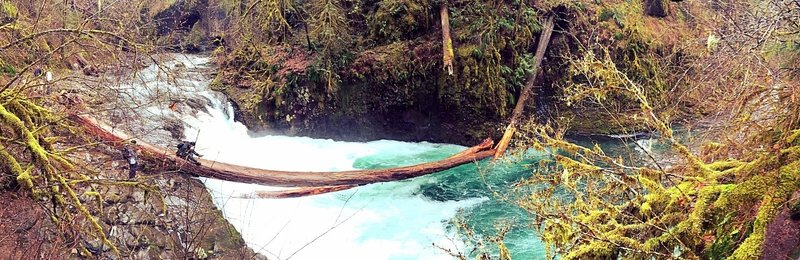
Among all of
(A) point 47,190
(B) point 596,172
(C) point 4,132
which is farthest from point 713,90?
(C) point 4,132

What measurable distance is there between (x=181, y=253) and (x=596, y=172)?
15.4ft

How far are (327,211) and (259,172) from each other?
1.15 meters

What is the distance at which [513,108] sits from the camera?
11.7m

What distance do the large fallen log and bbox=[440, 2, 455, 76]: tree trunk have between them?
7.63 feet

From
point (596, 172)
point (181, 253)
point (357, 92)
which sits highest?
point (357, 92)

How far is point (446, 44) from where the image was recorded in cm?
1091

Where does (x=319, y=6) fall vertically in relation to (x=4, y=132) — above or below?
above

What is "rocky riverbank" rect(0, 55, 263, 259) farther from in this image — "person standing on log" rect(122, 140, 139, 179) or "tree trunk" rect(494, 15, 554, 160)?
"tree trunk" rect(494, 15, 554, 160)

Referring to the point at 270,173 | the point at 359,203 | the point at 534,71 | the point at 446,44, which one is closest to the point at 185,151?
the point at 270,173

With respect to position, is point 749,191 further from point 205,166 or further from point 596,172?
point 205,166

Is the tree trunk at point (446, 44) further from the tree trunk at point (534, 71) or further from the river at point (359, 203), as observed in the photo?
the river at point (359, 203)

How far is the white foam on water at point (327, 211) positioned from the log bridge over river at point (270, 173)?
0.19 m

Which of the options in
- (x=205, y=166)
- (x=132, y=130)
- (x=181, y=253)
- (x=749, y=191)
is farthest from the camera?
(x=132, y=130)

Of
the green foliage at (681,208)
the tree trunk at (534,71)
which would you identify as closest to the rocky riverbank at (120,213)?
the green foliage at (681,208)
